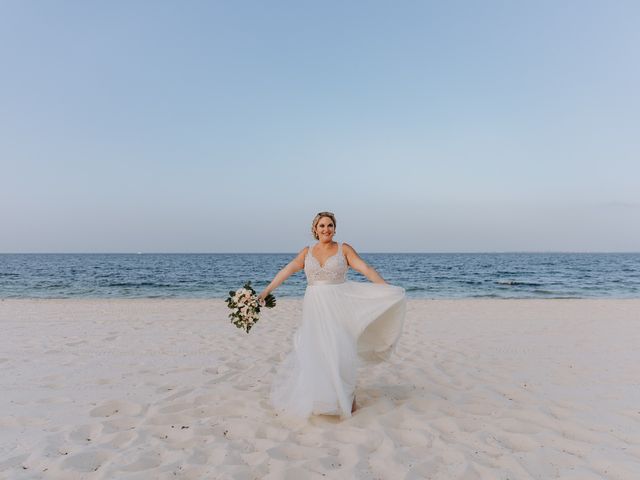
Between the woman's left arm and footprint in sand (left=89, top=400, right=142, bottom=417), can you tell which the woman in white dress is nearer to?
the woman's left arm

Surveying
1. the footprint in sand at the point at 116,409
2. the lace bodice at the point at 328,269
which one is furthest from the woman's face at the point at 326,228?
the footprint in sand at the point at 116,409

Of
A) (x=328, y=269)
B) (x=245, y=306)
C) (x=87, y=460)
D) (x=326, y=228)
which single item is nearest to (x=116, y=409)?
(x=87, y=460)

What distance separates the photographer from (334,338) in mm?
5117

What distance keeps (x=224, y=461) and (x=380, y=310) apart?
234 cm

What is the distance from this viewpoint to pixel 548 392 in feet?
20.5

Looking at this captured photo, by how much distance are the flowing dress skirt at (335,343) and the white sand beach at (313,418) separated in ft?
0.87

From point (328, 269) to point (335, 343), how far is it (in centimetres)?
85

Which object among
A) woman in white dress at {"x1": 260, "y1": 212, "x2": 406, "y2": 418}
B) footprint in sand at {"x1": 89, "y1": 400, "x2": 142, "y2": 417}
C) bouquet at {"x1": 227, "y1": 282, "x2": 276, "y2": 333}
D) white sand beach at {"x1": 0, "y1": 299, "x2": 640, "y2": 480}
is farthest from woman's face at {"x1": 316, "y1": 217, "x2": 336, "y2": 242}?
footprint in sand at {"x1": 89, "y1": 400, "x2": 142, "y2": 417}

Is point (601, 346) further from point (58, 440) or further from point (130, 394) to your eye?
point (58, 440)

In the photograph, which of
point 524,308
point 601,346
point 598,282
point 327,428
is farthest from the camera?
point 598,282

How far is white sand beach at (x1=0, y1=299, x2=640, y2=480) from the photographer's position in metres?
4.00

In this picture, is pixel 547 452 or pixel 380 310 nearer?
pixel 547 452

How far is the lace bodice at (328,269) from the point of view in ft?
17.6

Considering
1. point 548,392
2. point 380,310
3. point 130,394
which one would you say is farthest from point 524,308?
point 130,394
